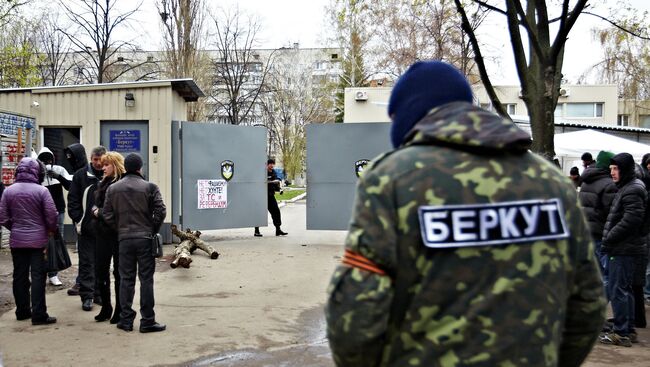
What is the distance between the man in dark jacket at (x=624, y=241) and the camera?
609 centimetres

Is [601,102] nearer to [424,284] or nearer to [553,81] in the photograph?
[553,81]

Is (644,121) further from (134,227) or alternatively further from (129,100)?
(134,227)

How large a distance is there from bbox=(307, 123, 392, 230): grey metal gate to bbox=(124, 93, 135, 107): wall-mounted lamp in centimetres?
368

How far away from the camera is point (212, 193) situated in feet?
42.8

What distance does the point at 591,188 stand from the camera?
6.78 meters

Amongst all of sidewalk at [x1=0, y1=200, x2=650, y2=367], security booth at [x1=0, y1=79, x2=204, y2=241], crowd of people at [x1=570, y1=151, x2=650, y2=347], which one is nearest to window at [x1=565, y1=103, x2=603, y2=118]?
security booth at [x1=0, y1=79, x2=204, y2=241]

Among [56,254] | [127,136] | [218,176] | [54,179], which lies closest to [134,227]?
[56,254]

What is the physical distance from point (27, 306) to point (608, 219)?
630 centimetres

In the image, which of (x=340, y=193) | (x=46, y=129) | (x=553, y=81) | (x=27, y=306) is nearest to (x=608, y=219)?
(x=553, y=81)

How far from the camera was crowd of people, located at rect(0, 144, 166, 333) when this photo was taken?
6.30 meters

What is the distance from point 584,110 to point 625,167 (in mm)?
46209

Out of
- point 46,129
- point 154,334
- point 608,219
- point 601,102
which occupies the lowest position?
point 154,334

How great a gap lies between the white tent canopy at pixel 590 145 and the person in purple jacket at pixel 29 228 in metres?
9.73

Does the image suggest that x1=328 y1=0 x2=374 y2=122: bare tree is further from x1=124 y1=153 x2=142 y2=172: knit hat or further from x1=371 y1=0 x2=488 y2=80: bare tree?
x1=124 y1=153 x2=142 y2=172: knit hat
